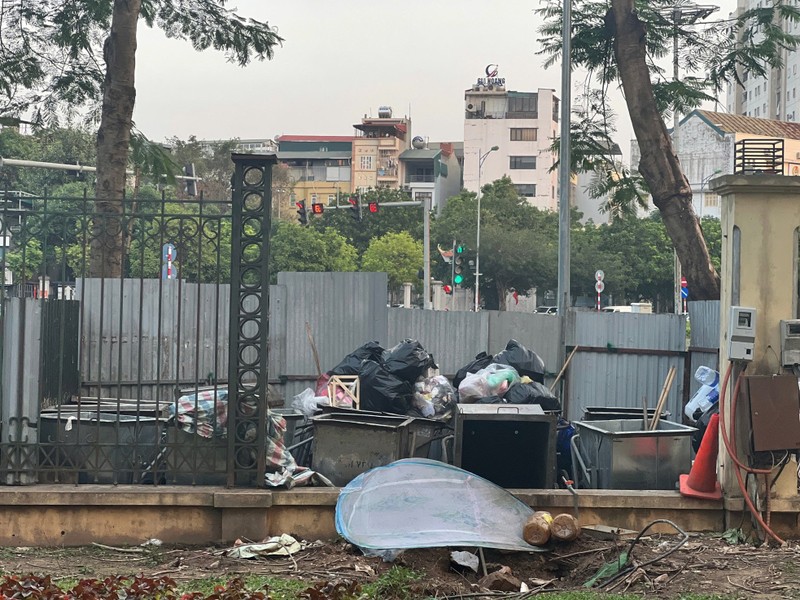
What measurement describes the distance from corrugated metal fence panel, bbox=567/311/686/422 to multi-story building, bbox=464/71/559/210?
81.1 metres

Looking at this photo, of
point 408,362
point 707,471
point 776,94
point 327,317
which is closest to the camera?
point 707,471

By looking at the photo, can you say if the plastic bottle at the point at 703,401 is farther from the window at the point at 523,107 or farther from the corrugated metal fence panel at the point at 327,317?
the window at the point at 523,107

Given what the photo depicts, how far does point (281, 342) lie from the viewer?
13898 mm

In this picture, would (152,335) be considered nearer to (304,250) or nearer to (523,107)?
(304,250)

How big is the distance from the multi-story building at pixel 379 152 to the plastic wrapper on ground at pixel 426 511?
98.7 meters

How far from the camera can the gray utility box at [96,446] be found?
332 inches

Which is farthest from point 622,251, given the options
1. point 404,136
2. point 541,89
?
point 404,136

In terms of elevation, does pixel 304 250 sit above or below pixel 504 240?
below

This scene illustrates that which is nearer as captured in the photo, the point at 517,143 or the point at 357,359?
the point at 357,359

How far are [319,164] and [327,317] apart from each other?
104m

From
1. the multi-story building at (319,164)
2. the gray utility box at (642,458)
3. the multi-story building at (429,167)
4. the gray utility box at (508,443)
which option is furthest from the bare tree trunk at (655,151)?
the multi-story building at (319,164)

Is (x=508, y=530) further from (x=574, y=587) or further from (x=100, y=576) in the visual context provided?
(x=100, y=576)

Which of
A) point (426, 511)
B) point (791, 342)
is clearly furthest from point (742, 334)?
point (426, 511)

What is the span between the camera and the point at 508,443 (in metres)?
9.41
